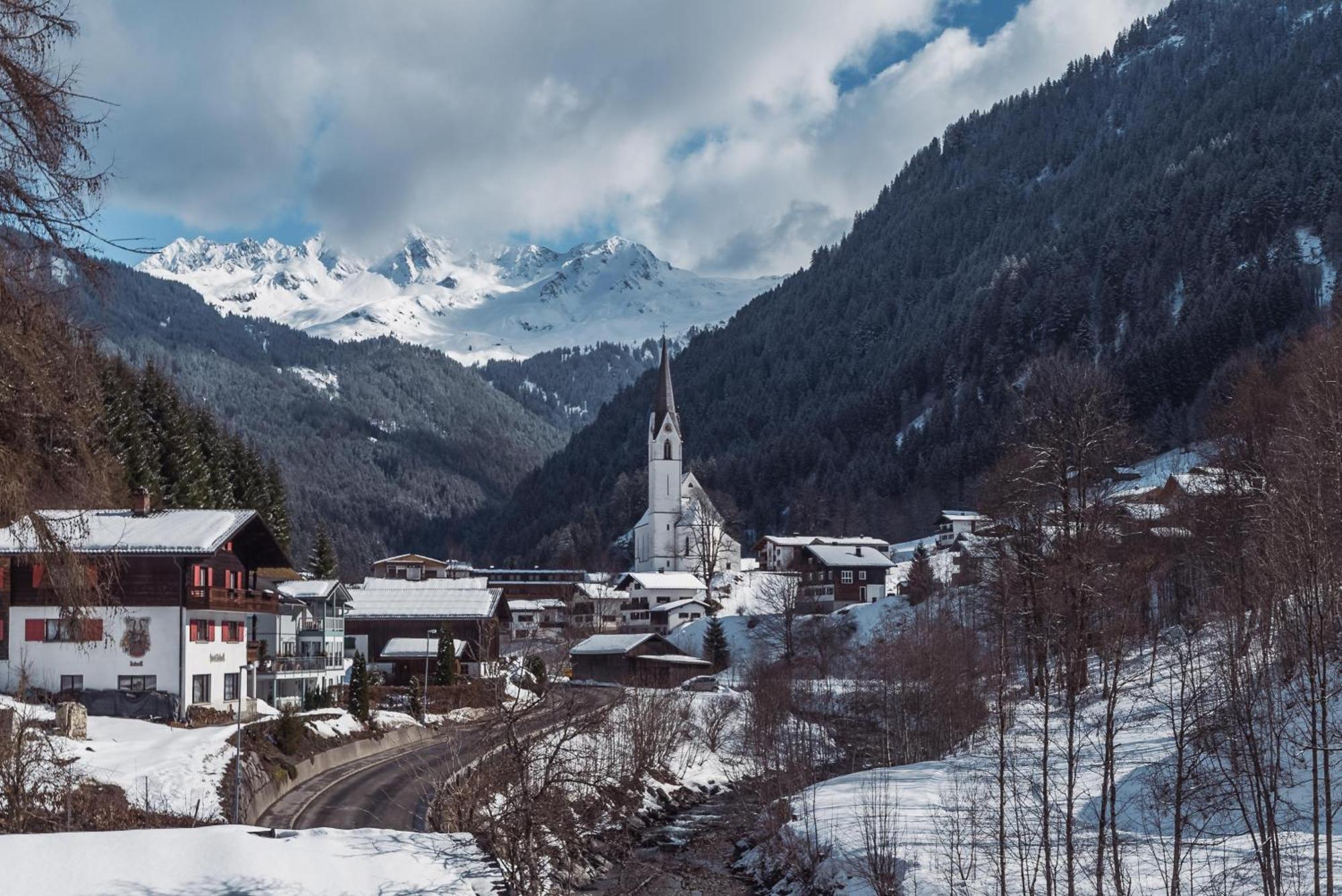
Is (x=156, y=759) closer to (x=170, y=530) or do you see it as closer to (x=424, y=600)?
(x=170, y=530)

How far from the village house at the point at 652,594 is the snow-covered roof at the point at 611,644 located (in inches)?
1139

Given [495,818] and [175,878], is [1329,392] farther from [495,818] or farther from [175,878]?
[175,878]

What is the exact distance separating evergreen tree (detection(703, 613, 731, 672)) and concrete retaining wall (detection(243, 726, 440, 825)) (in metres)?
39.7

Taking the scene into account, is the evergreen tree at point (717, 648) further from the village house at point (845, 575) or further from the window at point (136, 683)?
the window at point (136, 683)

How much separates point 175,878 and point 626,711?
31611 mm

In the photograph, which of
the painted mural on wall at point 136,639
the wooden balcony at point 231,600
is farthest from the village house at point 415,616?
the painted mural on wall at point 136,639

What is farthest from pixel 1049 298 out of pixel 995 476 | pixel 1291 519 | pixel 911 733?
pixel 1291 519

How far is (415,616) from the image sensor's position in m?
82.1

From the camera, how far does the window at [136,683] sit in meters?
46.9

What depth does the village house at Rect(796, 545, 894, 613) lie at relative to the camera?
115 m

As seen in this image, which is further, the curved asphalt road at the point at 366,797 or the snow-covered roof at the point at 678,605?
the snow-covered roof at the point at 678,605

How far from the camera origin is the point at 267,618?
67.2 m

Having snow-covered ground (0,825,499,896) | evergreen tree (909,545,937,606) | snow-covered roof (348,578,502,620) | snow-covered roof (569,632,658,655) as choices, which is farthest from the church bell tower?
snow-covered ground (0,825,499,896)

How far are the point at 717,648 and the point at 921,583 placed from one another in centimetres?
1723
